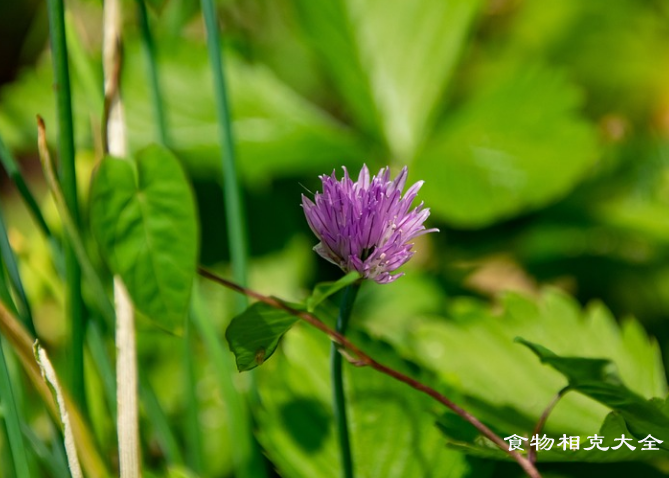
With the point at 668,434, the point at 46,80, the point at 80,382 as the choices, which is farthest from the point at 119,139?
the point at 46,80

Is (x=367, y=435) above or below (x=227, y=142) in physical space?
below

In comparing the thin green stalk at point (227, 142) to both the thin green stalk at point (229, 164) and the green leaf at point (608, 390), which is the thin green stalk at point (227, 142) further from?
the green leaf at point (608, 390)

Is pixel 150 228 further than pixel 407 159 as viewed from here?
No

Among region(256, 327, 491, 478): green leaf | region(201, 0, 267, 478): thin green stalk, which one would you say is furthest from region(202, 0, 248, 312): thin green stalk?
region(256, 327, 491, 478): green leaf

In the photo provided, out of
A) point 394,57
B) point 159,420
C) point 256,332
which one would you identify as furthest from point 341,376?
point 394,57

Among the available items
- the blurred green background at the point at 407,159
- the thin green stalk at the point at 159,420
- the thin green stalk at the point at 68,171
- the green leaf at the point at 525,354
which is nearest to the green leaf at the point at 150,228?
the thin green stalk at the point at 68,171

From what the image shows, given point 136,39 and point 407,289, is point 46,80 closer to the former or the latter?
point 136,39

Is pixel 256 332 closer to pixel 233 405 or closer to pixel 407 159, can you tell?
pixel 233 405

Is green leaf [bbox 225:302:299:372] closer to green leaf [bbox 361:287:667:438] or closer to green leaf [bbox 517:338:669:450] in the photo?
green leaf [bbox 517:338:669:450]
